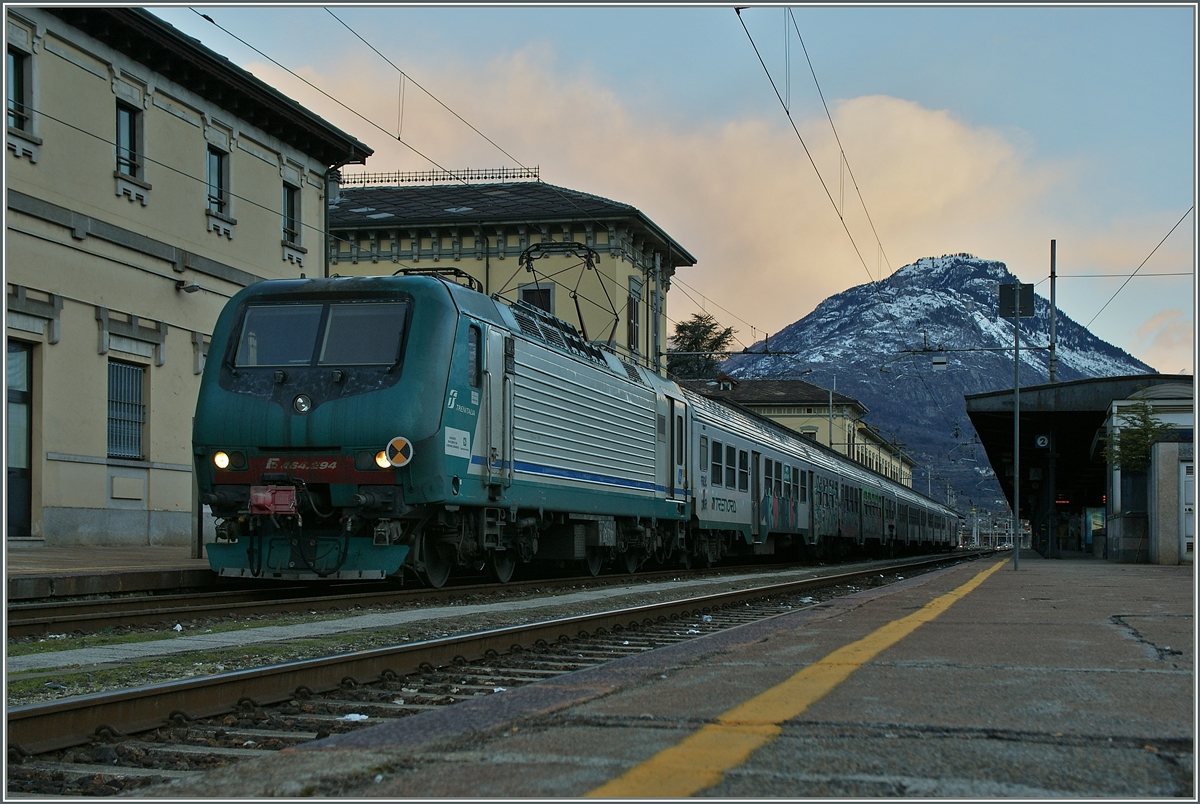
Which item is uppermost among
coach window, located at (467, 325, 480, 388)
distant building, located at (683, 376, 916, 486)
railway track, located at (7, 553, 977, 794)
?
distant building, located at (683, 376, 916, 486)

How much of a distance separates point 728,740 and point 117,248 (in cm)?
1915

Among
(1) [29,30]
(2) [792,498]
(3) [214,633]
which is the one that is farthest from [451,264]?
(3) [214,633]

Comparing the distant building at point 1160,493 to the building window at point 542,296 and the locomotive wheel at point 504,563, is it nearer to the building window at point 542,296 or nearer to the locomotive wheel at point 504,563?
the locomotive wheel at point 504,563

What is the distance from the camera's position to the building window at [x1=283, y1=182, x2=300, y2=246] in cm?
2670

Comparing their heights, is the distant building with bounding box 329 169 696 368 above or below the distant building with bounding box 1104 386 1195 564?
above

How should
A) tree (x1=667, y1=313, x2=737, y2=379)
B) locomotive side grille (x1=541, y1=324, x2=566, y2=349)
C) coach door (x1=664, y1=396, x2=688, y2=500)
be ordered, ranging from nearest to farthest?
locomotive side grille (x1=541, y1=324, x2=566, y2=349)
coach door (x1=664, y1=396, x2=688, y2=500)
tree (x1=667, y1=313, x2=737, y2=379)

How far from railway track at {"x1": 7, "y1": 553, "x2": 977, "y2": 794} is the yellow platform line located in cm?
182

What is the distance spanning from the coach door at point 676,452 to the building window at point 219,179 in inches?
405

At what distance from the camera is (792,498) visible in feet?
94.3

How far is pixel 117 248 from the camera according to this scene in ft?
68.3

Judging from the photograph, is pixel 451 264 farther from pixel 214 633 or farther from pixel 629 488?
pixel 214 633

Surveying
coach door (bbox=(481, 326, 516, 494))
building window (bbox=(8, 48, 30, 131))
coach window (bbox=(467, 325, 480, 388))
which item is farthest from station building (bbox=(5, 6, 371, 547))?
coach window (bbox=(467, 325, 480, 388))

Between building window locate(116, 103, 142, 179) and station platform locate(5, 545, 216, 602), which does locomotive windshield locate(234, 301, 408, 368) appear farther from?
building window locate(116, 103, 142, 179)

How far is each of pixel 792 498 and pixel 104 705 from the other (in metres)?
24.5
